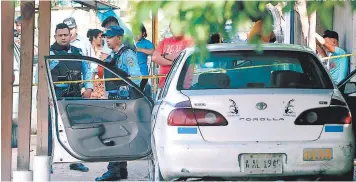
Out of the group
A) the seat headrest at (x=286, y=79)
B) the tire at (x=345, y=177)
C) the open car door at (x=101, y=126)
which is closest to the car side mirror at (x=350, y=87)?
the seat headrest at (x=286, y=79)

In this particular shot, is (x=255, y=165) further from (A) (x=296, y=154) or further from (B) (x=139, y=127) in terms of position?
(B) (x=139, y=127)

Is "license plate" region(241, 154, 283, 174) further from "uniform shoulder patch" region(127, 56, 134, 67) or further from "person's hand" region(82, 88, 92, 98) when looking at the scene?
"person's hand" region(82, 88, 92, 98)

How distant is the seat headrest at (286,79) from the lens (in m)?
7.16

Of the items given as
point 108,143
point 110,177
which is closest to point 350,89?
point 108,143

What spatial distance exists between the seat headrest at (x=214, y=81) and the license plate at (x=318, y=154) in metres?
0.97

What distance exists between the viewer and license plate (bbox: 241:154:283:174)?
261 inches

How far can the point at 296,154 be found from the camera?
262 inches

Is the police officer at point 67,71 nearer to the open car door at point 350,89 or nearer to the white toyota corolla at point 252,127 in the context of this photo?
the white toyota corolla at point 252,127

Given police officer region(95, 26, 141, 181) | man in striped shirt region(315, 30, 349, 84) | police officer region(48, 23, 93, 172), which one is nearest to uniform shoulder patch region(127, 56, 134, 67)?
police officer region(95, 26, 141, 181)

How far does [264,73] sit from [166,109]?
2285mm

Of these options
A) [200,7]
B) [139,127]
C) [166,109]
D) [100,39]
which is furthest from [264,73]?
[100,39]

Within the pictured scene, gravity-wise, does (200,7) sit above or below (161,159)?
above

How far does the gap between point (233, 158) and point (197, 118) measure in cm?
46

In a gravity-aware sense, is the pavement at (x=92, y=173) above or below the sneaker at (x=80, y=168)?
below
